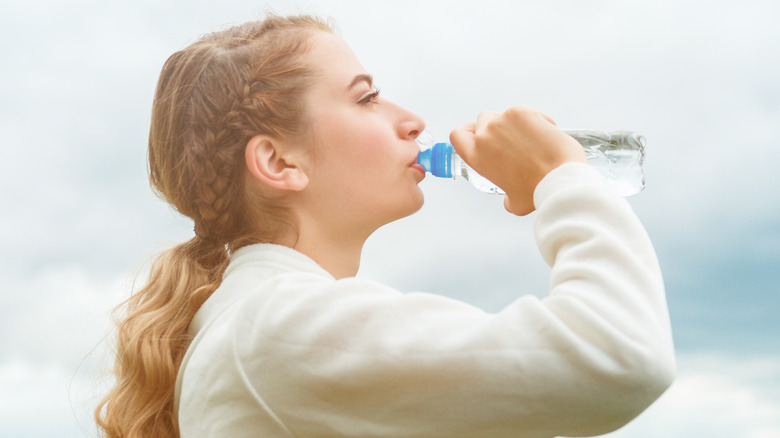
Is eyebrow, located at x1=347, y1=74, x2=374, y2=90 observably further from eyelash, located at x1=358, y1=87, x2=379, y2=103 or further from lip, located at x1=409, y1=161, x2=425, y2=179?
lip, located at x1=409, y1=161, x2=425, y2=179

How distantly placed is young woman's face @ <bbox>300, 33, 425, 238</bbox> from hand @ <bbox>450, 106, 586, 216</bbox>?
0.92ft

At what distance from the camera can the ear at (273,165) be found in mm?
2289

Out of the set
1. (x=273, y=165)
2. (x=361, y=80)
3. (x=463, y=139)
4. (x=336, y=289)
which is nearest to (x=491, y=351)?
(x=336, y=289)

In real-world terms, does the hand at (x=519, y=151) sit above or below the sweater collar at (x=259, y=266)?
above

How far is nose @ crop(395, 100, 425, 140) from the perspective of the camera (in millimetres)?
2410

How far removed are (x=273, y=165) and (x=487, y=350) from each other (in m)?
1.01

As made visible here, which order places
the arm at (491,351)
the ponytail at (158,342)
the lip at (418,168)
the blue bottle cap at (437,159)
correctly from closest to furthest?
the arm at (491,351) → the ponytail at (158,342) → the lip at (418,168) → the blue bottle cap at (437,159)

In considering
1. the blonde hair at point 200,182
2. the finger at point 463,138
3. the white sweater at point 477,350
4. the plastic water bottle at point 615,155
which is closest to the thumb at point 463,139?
the finger at point 463,138

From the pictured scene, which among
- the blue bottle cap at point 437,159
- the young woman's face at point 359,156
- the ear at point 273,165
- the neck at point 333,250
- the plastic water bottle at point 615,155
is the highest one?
the plastic water bottle at point 615,155

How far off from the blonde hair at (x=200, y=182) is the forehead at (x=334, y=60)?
4cm

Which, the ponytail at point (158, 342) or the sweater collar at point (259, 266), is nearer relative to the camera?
the sweater collar at point (259, 266)

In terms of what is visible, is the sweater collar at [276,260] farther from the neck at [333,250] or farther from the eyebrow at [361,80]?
the eyebrow at [361,80]

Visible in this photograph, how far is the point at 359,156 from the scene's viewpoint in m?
2.30

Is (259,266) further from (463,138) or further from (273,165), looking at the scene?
(463,138)
